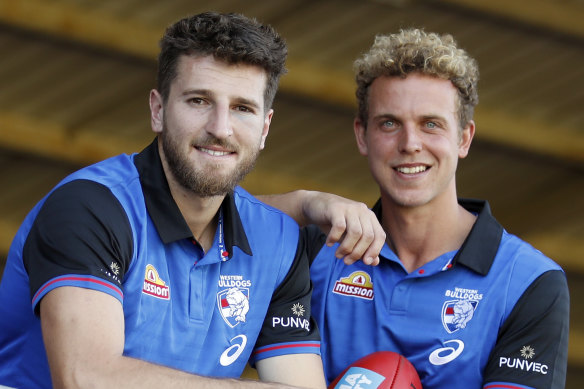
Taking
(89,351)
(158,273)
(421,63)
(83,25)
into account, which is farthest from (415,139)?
(83,25)

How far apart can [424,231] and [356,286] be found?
0.28 m

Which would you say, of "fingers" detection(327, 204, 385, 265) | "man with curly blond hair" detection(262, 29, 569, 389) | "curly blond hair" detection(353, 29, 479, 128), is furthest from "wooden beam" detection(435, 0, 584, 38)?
"fingers" detection(327, 204, 385, 265)

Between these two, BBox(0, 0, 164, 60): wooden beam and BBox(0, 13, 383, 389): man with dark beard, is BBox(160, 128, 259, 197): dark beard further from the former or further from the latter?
BBox(0, 0, 164, 60): wooden beam

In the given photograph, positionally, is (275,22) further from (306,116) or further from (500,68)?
(500,68)

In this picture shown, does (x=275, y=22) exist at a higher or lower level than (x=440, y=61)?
higher

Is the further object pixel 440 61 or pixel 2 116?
pixel 2 116

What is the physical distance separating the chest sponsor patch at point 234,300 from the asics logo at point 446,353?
600 millimetres

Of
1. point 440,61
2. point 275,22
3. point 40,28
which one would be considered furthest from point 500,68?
point 440,61

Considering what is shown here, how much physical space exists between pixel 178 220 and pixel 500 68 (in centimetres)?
474

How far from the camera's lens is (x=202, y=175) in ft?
9.06

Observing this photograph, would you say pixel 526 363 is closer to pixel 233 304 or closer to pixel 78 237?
pixel 233 304

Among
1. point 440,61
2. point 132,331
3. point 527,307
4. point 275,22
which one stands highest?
point 275,22

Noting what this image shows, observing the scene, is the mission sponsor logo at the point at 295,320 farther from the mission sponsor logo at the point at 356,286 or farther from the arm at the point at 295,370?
the mission sponsor logo at the point at 356,286

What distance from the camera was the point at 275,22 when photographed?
6539mm
